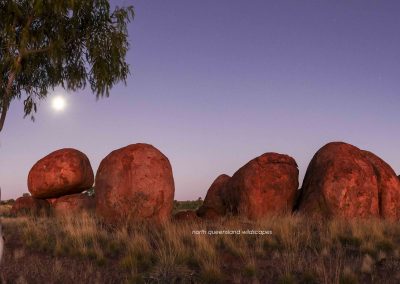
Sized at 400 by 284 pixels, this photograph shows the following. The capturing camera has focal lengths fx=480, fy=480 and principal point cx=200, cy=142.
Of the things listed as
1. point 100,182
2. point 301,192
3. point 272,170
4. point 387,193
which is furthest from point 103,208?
point 387,193

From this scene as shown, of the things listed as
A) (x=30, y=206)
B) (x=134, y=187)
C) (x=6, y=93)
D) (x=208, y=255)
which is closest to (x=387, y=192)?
(x=134, y=187)

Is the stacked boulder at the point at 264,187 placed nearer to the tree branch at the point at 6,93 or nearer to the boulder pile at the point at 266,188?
the boulder pile at the point at 266,188

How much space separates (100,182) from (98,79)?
6.74m

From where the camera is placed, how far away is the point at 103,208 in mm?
15727

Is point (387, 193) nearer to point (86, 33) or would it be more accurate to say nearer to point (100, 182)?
point (100, 182)

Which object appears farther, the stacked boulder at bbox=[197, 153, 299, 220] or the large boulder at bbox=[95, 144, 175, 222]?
the stacked boulder at bbox=[197, 153, 299, 220]

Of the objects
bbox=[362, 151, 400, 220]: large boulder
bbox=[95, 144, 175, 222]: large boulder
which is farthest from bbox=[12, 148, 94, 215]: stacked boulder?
bbox=[362, 151, 400, 220]: large boulder

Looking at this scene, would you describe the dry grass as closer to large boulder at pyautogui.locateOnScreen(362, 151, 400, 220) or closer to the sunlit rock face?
the sunlit rock face

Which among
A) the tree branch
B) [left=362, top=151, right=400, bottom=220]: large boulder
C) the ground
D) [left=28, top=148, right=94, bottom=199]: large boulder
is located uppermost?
the tree branch

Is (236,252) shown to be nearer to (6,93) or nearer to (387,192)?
(387,192)

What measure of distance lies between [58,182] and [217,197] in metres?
7.78

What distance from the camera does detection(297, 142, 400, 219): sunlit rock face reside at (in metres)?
16.2

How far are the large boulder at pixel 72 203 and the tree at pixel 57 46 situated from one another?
4498 millimetres

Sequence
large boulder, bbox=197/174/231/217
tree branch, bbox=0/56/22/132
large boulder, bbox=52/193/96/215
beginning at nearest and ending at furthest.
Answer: tree branch, bbox=0/56/22/132
large boulder, bbox=197/174/231/217
large boulder, bbox=52/193/96/215
